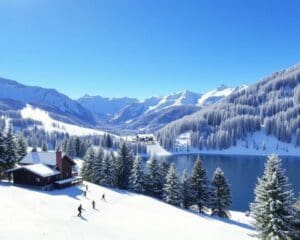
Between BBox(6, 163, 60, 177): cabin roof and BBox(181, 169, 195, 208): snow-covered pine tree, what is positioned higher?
BBox(6, 163, 60, 177): cabin roof

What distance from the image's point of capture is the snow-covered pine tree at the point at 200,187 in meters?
62.5

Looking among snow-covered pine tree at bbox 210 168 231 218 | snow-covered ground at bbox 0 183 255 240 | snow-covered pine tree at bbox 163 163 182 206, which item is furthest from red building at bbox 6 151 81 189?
snow-covered pine tree at bbox 210 168 231 218

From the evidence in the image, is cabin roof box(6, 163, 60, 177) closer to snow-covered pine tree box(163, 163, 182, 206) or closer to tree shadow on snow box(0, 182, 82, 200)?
tree shadow on snow box(0, 182, 82, 200)

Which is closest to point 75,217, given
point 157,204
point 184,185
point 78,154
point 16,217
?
point 16,217

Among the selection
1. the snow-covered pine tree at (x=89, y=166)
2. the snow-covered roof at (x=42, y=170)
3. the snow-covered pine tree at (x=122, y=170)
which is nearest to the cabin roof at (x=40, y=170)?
the snow-covered roof at (x=42, y=170)

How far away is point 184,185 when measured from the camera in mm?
63719

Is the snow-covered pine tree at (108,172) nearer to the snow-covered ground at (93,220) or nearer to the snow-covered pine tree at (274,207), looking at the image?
the snow-covered ground at (93,220)

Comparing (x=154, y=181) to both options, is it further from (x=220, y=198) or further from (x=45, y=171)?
(x=45, y=171)

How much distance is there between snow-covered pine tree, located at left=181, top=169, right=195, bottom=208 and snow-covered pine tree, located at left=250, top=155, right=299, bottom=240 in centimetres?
3290

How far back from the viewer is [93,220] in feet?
135

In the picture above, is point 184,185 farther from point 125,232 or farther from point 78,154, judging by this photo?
point 78,154

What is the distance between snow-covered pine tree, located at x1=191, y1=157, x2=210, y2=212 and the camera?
205ft

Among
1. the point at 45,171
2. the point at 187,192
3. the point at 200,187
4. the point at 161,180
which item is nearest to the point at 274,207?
the point at 200,187

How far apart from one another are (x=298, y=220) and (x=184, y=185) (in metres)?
33.9
